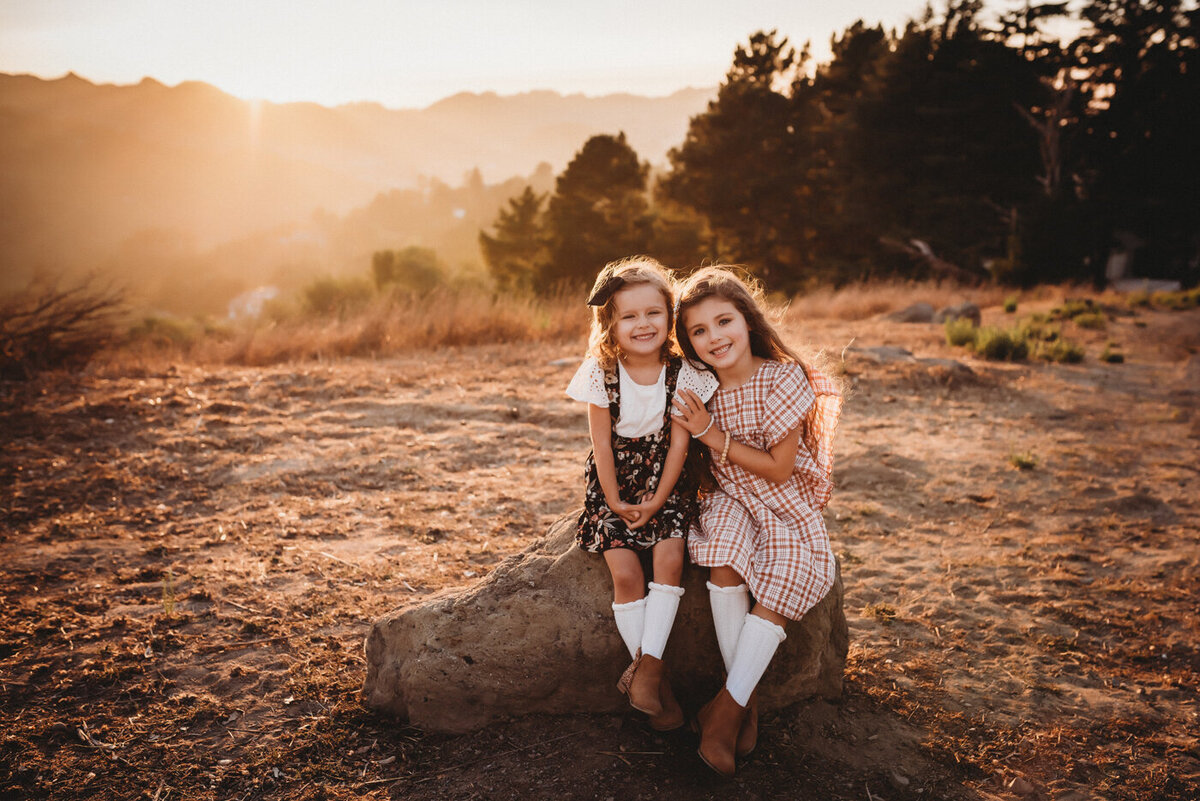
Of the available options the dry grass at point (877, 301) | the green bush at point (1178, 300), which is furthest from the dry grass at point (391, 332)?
the green bush at point (1178, 300)

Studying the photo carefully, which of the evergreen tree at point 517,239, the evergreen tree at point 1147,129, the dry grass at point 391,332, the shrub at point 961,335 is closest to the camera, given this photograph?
the dry grass at point 391,332

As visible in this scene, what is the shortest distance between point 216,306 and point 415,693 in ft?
297

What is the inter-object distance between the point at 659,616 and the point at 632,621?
0.10 metres

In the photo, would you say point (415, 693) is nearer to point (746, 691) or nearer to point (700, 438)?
point (746, 691)

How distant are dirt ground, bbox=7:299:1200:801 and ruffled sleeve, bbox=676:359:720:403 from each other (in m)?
1.19

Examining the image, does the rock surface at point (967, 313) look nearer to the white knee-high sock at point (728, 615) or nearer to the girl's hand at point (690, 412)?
the girl's hand at point (690, 412)

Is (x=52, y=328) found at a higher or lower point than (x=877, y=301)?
lower

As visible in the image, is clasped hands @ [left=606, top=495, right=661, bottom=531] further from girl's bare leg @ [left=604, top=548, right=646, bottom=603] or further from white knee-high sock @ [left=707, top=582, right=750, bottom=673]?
white knee-high sock @ [left=707, top=582, right=750, bottom=673]

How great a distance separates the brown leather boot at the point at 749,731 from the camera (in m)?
2.11

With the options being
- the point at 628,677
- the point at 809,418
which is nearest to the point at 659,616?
the point at 628,677

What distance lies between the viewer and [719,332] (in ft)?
7.88

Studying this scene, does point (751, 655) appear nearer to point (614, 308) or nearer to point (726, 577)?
point (726, 577)

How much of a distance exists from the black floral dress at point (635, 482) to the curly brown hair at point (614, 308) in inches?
3.2

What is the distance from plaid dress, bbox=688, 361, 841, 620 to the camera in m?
2.16
